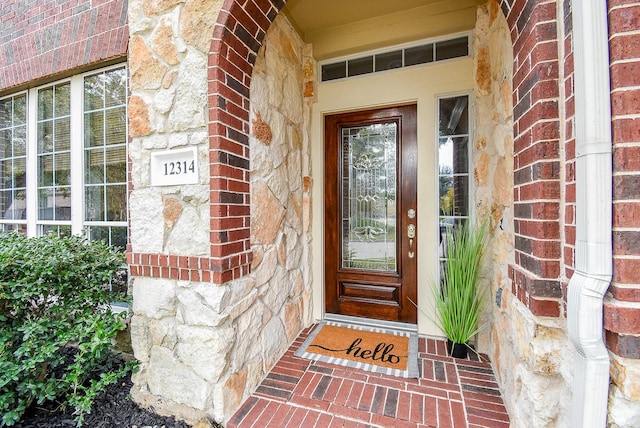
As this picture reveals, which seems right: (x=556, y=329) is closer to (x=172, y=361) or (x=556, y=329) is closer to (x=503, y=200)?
(x=503, y=200)

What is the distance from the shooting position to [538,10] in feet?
3.61

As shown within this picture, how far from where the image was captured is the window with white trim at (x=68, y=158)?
8.27ft

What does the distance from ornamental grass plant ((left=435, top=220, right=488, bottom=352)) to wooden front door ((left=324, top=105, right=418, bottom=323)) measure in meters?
0.41

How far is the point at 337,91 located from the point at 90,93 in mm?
2329

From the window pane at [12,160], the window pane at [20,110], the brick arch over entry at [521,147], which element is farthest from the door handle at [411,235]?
the window pane at [20,110]

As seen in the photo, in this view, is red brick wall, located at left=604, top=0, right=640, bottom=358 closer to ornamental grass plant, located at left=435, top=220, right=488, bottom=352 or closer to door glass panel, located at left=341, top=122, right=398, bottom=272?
ornamental grass plant, located at left=435, top=220, right=488, bottom=352

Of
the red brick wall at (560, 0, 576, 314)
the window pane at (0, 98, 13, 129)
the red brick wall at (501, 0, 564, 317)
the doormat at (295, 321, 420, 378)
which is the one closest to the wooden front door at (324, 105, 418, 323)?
the doormat at (295, 321, 420, 378)

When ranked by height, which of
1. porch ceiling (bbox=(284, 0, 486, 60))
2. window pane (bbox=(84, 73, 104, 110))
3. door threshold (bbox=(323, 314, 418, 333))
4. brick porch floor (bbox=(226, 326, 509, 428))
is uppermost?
porch ceiling (bbox=(284, 0, 486, 60))

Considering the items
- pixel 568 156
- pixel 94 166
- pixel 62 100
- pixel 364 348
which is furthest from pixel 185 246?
pixel 62 100

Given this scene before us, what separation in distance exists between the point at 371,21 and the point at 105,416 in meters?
3.45

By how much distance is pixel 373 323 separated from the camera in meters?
2.57

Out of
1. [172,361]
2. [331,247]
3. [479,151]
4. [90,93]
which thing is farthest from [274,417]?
[90,93]

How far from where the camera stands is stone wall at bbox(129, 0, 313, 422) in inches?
62.0

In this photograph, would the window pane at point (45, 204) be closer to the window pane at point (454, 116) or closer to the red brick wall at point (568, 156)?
the window pane at point (454, 116)
